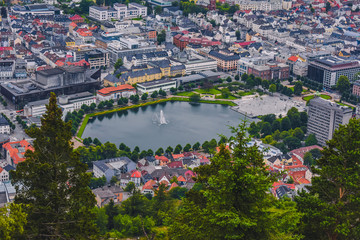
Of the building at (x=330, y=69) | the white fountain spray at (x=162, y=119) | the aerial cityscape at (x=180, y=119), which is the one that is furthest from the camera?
the building at (x=330, y=69)

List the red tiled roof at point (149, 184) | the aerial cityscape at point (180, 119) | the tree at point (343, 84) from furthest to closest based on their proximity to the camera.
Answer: the tree at point (343, 84) → the red tiled roof at point (149, 184) → the aerial cityscape at point (180, 119)

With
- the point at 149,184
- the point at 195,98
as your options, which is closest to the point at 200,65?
the point at 195,98

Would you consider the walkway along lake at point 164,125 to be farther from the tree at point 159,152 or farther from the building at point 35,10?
the building at point 35,10

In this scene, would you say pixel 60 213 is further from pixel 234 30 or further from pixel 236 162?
pixel 234 30

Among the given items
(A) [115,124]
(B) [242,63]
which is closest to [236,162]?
(A) [115,124]

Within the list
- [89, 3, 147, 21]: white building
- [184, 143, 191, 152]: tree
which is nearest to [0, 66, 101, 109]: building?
[184, 143, 191, 152]: tree

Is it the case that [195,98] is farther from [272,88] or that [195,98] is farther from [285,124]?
[285,124]

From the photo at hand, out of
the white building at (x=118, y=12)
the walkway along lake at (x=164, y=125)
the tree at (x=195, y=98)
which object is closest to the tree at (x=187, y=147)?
the walkway along lake at (x=164, y=125)

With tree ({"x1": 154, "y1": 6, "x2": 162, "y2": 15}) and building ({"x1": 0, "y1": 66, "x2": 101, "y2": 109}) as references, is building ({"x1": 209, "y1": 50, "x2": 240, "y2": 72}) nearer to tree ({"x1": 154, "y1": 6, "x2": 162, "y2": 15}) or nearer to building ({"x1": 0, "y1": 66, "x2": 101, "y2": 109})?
building ({"x1": 0, "y1": 66, "x2": 101, "y2": 109})

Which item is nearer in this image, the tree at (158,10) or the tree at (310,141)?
the tree at (310,141)
